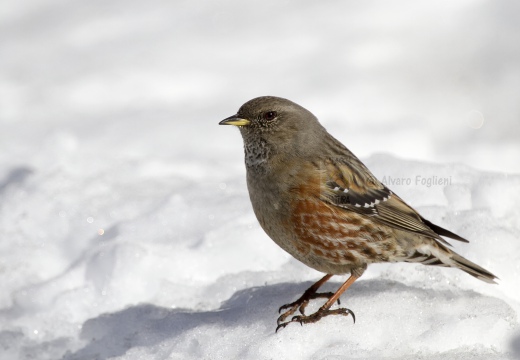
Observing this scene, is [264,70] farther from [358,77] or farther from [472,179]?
[472,179]

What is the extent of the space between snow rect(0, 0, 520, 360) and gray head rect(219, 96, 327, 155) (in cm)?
101

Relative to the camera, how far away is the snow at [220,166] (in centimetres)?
503

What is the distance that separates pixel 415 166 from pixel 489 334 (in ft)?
8.10

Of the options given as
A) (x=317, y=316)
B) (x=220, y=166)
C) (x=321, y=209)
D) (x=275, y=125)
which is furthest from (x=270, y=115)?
(x=220, y=166)

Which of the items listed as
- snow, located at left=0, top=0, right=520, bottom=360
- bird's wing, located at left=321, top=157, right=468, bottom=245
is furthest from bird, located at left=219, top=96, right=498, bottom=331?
snow, located at left=0, top=0, right=520, bottom=360

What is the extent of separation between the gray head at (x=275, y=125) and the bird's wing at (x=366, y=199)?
25 centimetres

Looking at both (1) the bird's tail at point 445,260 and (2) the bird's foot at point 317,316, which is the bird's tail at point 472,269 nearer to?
(1) the bird's tail at point 445,260

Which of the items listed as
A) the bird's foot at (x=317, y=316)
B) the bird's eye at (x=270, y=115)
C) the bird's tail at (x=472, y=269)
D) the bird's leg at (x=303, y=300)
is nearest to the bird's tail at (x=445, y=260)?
the bird's tail at (x=472, y=269)

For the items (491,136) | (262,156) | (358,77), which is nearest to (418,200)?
(262,156)

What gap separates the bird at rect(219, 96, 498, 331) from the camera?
5043mm

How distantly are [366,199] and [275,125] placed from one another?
775mm

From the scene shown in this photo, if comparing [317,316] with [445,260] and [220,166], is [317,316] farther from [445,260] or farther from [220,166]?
[220,166]

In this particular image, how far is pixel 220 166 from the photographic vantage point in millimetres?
7996

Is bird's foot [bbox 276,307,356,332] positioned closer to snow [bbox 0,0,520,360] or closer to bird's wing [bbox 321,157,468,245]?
snow [bbox 0,0,520,360]
